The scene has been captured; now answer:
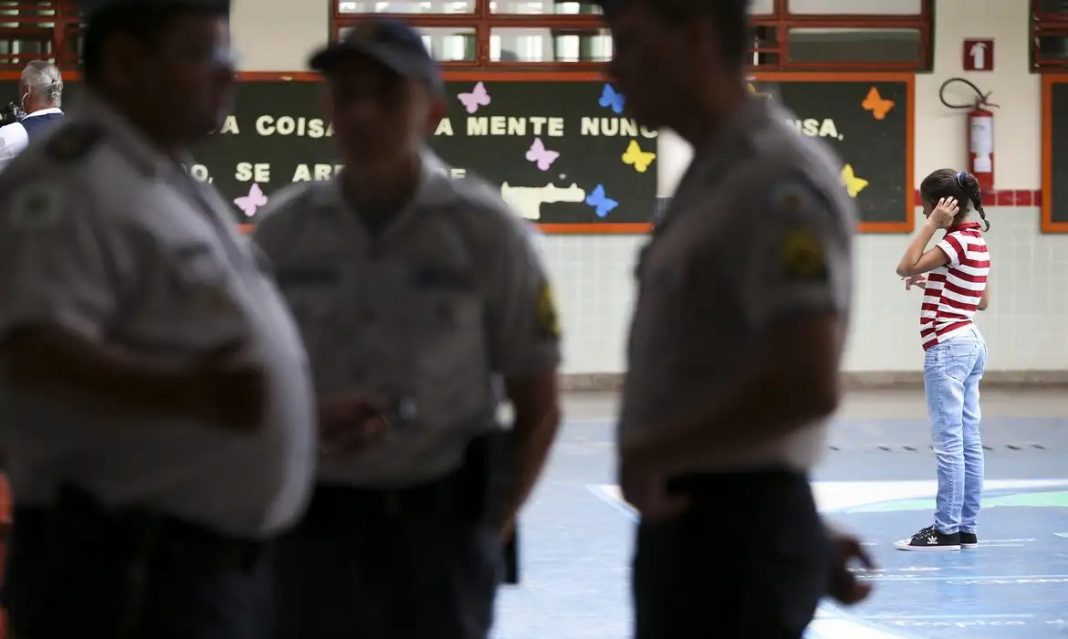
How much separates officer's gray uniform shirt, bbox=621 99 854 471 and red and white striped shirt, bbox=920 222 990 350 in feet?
14.9

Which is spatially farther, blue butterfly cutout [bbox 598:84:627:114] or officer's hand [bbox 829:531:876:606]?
blue butterfly cutout [bbox 598:84:627:114]

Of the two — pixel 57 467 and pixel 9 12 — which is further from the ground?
pixel 9 12

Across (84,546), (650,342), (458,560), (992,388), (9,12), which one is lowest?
(992,388)

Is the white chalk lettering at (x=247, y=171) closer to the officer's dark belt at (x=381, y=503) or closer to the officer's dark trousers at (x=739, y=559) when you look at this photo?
the officer's dark belt at (x=381, y=503)

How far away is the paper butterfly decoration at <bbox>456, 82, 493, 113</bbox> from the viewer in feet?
40.2

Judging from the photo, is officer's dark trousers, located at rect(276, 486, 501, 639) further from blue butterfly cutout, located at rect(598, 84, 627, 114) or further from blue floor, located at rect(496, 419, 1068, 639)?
blue butterfly cutout, located at rect(598, 84, 627, 114)

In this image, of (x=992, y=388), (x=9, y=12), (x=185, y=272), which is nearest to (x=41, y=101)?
(x=185, y=272)

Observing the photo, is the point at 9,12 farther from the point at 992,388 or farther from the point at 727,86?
the point at 727,86

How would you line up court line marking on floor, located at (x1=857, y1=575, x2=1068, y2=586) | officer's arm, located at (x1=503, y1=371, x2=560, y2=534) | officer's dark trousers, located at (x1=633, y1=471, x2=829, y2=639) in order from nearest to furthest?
officer's dark trousers, located at (x1=633, y1=471, x2=829, y2=639) < officer's arm, located at (x1=503, y1=371, x2=560, y2=534) < court line marking on floor, located at (x1=857, y1=575, x2=1068, y2=586)

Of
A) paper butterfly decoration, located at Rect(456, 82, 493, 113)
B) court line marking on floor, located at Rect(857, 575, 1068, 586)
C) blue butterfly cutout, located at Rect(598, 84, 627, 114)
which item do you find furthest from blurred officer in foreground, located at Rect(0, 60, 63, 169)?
blue butterfly cutout, located at Rect(598, 84, 627, 114)

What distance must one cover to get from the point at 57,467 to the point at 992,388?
11.4 meters

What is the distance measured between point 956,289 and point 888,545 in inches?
44.7

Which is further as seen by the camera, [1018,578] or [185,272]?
[1018,578]

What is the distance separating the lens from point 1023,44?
499 inches
